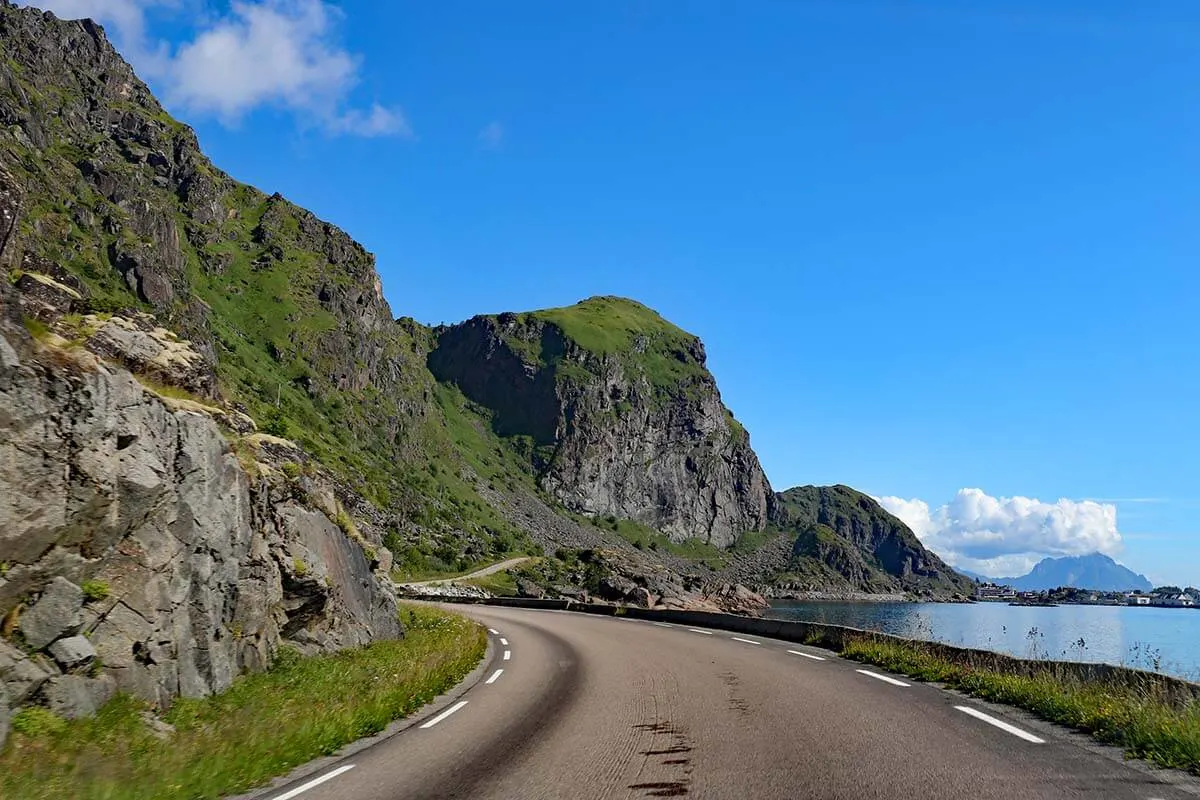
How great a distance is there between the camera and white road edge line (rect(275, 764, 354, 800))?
24.3 feet

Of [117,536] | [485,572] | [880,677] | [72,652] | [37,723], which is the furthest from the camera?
[485,572]

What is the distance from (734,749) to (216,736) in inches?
264

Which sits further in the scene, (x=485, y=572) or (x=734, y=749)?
(x=485, y=572)

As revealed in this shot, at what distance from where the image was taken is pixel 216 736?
9.61 meters

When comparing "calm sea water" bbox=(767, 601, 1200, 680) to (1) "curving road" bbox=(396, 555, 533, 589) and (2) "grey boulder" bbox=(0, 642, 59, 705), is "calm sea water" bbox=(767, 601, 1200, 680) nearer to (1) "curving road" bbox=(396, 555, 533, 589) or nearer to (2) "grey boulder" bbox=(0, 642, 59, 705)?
(2) "grey boulder" bbox=(0, 642, 59, 705)

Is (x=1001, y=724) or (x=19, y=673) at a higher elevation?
(x=1001, y=724)

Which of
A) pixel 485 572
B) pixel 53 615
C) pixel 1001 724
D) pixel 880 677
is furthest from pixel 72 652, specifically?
pixel 485 572

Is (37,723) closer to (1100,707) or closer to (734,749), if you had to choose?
(734,749)

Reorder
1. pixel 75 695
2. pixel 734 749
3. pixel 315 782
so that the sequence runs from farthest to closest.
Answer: pixel 75 695 < pixel 734 749 < pixel 315 782

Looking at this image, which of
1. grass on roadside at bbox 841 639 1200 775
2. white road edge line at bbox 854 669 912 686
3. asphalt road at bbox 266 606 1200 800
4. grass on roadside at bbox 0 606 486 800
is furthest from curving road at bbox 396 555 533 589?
grass on roadside at bbox 841 639 1200 775

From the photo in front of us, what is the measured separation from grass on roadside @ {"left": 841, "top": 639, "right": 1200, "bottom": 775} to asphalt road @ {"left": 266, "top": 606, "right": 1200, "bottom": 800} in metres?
0.41

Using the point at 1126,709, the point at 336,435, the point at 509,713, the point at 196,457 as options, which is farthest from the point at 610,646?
the point at 336,435

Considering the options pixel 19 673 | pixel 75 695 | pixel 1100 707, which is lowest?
pixel 75 695

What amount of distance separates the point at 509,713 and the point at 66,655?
6237 millimetres
